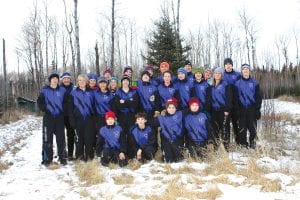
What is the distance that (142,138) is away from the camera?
8.19m

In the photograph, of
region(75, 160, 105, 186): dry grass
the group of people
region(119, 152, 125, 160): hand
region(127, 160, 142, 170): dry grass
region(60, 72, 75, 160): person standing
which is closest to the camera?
region(75, 160, 105, 186): dry grass

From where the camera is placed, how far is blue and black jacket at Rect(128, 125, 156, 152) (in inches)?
321

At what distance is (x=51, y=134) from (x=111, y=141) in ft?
4.14

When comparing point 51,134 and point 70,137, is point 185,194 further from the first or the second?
point 70,137

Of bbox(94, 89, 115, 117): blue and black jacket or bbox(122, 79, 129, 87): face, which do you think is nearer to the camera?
bbox(122, 79, 129, 87): face

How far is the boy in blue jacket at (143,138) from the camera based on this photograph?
26.5 feet

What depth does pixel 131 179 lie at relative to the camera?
6.62 m

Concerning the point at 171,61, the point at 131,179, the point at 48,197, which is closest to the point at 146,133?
the point at 131,179

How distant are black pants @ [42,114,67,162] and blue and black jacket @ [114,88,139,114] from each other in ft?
3.90

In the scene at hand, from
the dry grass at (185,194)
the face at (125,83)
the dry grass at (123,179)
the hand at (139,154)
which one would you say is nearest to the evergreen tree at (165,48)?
the face at (125,83)

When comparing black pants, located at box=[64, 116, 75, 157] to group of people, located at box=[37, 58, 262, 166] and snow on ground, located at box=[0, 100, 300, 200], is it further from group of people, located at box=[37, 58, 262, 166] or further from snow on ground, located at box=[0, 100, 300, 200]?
snow on ground, located at box=[0, 100, 300, 200]

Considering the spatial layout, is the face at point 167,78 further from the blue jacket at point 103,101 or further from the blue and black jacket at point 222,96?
the blue jacket at point 103,101

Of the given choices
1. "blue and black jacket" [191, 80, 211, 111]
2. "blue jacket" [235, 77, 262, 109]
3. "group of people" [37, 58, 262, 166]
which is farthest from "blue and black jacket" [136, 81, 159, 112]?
"blue jacket" [235, 77, 262, 109]

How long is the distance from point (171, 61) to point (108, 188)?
12558 millimetres
